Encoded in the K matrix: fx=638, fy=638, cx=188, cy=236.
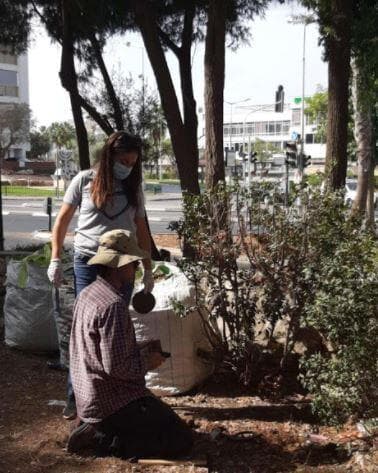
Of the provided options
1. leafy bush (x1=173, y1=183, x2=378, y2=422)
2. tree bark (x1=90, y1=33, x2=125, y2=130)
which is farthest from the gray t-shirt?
tree bark (x1=90, y1=33, x2=125, y2=130)

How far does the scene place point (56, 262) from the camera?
3.73 metres

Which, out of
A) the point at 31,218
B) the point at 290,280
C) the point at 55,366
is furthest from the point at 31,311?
the point at 31,218

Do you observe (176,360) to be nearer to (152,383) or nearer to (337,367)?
(152,383)

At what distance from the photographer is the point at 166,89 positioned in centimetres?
733

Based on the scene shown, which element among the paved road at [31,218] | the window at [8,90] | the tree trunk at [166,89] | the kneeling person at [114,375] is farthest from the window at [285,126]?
the kneeling person at [114,375]

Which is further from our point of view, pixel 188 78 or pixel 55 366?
pixel 188 78

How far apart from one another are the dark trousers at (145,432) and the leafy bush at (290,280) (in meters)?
0.73

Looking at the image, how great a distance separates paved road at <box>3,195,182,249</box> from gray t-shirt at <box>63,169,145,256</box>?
991cm

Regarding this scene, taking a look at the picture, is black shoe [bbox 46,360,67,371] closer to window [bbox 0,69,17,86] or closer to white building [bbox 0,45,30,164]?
white building [bbox 0,45,30,164]

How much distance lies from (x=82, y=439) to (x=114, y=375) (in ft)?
1.55

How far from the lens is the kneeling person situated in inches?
117

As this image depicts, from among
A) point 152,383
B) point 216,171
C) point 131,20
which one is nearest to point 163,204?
point 131,20

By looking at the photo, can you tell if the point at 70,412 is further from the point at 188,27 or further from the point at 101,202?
the point at 188,27

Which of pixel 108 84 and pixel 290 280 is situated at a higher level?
pixel 108 84
